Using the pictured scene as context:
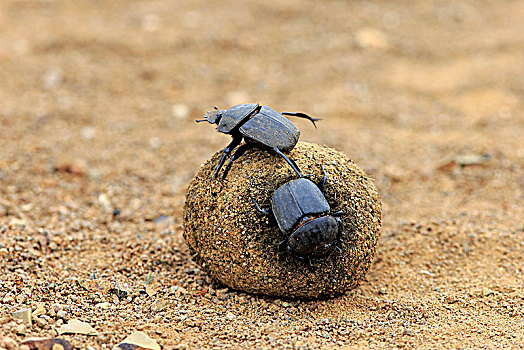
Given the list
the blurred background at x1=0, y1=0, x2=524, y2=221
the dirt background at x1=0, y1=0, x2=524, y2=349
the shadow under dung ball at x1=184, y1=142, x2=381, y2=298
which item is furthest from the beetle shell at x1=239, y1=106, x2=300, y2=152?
the blurred background at x1=0, y1=0, x2=524, y2=221

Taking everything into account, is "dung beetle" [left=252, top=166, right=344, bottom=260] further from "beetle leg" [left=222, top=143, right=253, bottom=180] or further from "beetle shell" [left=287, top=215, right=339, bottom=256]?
"beetle leg" [left=222, top=143, right=253, bottom=180]

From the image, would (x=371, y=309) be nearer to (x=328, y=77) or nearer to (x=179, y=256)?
(x=179, y=256)

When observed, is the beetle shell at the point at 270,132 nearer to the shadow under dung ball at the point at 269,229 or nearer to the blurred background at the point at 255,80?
the shadow under dung ball at the point at 269,229

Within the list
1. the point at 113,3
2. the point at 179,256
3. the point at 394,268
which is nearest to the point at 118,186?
the point at 179,256

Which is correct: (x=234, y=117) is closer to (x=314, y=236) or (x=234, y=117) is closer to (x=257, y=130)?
(x=257, y=130)

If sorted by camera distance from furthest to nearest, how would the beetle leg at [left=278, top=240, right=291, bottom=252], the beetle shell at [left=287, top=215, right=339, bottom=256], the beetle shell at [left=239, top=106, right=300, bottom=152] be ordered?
1. the beetle shell at [left=239, top=106, right=300, bottom=152]
2. the beetle leg at [left=278, top=240, right=291, bottom=252]
3. the beetle shell at [left=287, top=215, right=339, bottom=256]

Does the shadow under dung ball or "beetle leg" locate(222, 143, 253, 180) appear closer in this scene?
the shadow under dung ball

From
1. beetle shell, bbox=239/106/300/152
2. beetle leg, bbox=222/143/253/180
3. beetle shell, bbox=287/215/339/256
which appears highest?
beetle shell, bbox=239/106/300/152
